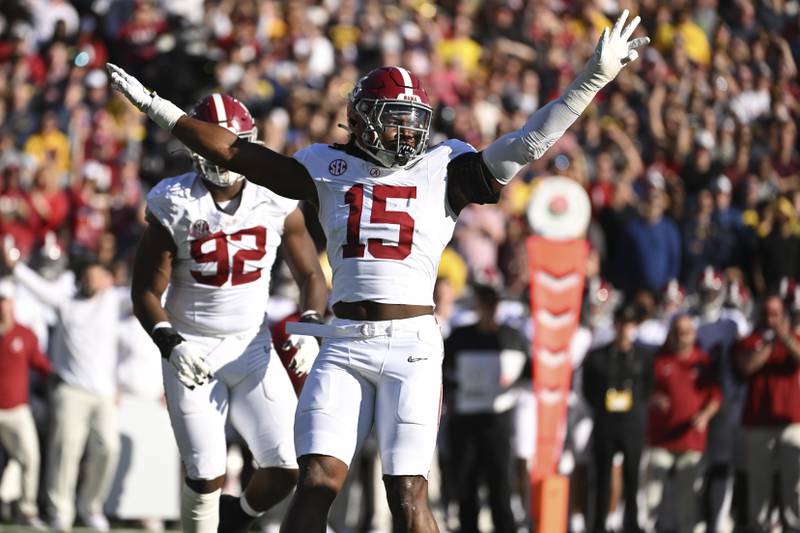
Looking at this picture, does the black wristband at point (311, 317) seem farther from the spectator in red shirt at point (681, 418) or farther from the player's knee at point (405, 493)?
the spectator in red shirt at point (681, 418)

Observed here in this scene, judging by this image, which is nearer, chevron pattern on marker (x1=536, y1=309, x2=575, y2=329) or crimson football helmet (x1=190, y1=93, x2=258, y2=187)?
crimson football helmet (x1=190, y1=93, x2=258, y2=187)

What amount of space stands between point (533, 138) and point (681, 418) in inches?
212

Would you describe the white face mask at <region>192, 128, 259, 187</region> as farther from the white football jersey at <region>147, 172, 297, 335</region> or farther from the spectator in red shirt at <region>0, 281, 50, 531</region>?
the spectator in red shirt at <region>0, 281, 50, 531</region>

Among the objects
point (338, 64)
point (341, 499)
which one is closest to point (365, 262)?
point (341, 499)

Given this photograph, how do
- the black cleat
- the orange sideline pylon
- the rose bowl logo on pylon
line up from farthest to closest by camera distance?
the rose bowl logo on pylon
the orange sideline pylon
the black cleat

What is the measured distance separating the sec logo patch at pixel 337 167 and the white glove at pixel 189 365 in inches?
43.0

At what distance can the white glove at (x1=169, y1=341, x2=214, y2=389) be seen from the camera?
6.00m

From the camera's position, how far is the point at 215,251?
6.30 metres

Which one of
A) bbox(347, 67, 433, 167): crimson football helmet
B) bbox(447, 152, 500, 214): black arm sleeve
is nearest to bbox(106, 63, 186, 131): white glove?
bbox(347, 67, 433, 167): crimson football helmet

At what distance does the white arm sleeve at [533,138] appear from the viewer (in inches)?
203

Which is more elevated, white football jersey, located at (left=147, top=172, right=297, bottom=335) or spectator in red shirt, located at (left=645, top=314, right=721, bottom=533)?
white football jersey, located at (left=147, top=172, right=297, bottom=335)

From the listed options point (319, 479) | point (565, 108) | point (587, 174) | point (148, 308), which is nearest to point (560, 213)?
point (587, 174)

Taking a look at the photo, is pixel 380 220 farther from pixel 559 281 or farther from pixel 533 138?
pixel 559 281

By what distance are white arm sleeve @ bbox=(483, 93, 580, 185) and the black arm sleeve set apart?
0.29ft
